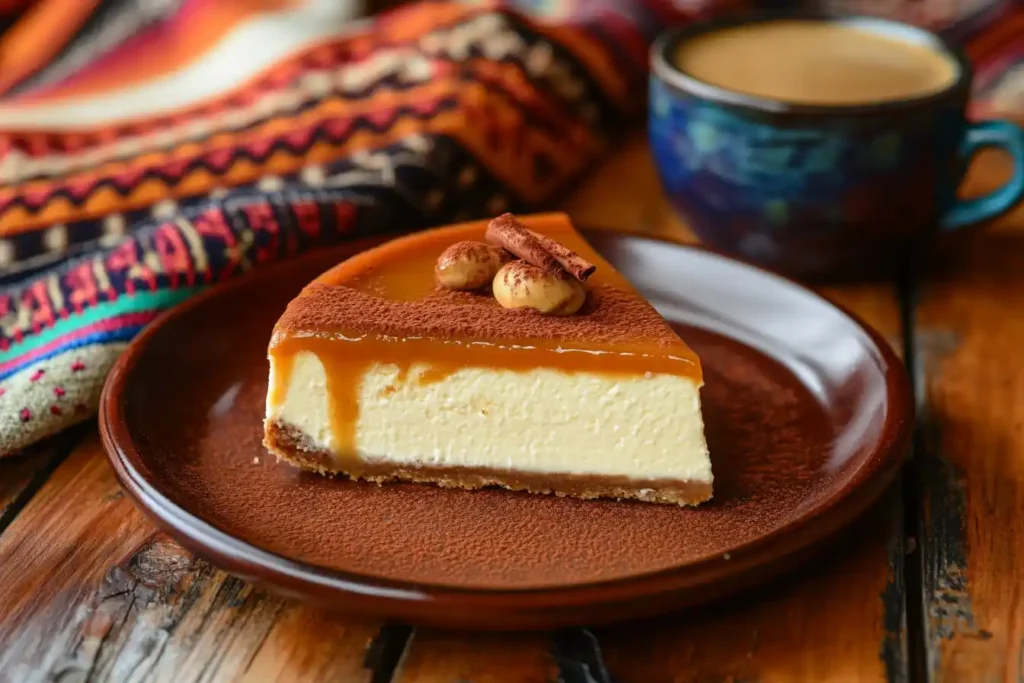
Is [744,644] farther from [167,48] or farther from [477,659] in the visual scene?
[167,48]

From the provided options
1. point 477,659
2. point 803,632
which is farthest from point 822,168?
point 477,659

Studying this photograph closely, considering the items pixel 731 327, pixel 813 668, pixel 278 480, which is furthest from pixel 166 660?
pixel 731 327

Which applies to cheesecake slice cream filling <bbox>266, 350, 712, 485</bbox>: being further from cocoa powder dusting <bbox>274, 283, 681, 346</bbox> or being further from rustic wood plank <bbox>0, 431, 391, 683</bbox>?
rustic wood plank <bbox>0, 431, 391, 683</bbox>

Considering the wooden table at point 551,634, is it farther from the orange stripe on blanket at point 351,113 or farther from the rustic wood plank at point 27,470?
the orange stripe on blanket at point 351,113

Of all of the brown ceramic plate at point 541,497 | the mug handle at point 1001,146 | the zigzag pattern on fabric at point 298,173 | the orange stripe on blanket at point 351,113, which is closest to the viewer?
the brown ceramic plate at point 541,497

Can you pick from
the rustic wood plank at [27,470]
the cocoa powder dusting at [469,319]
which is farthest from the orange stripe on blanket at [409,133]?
the cocoa powder dusting at [469,319]

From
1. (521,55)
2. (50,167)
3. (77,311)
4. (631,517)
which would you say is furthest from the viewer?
(521,55)

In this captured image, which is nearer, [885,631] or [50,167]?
[885,631]

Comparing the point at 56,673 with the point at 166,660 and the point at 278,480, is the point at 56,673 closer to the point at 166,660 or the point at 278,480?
the point at 166,660
